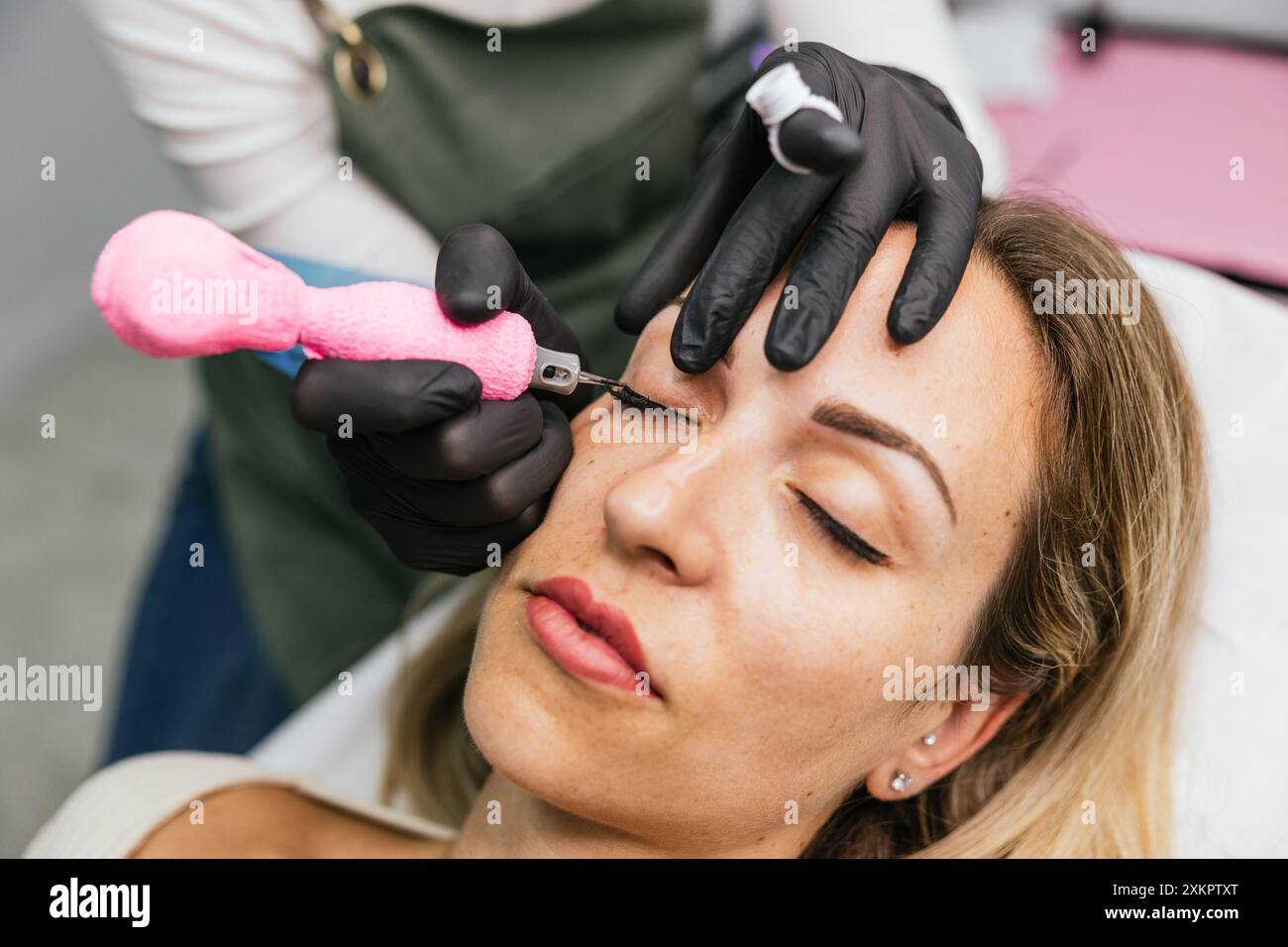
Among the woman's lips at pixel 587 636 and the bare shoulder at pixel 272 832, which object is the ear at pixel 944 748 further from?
the bare shoulder at pixel 272 832

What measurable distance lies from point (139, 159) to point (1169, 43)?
2.57m

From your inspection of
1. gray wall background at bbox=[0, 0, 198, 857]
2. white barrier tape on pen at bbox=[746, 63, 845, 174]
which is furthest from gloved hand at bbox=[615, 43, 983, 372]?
gray wall background at bbox=[0, 0, 198, 857]

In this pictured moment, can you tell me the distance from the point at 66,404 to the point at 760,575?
274 cm

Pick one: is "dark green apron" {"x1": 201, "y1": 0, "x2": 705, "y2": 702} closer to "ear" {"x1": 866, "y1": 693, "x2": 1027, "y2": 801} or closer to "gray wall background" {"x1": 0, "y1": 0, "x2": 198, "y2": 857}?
"ear" {"x1": 866, "y1": 693, "x2": 1027, "y2": 801}

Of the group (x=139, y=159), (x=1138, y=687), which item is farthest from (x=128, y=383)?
(x=1138, y=687)

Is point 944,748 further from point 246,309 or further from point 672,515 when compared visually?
point 246,309

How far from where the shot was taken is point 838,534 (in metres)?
0.95

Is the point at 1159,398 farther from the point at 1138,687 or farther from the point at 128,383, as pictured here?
the point at 128,383

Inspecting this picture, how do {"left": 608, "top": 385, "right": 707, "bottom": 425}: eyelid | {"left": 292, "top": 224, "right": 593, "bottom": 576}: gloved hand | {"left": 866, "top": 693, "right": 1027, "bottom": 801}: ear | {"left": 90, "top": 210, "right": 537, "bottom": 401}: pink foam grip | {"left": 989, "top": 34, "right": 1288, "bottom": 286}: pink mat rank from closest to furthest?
{"left": 90, "top": 210, "right": 537, "bottom": 401}: pink foam grip
{"left": 292, "top": 224, "right": 593, "bottom": 576}: gloved hand
{"left": 608, "top": 385, "right": 707, "bottom": 425}: eyelid
{"left": 866, "top": 693, "right": 1027, "bottom": 801}: ear
{"left": 989, "top": 34, "right": 1288, "bottom": 286}: pink mat

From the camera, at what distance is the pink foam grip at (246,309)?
75 cm

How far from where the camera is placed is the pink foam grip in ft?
2.45

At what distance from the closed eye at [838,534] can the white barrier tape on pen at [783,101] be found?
0.29m

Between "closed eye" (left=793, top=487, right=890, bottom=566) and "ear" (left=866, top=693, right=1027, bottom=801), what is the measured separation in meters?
0.27

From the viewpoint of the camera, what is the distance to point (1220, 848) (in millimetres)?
1225
